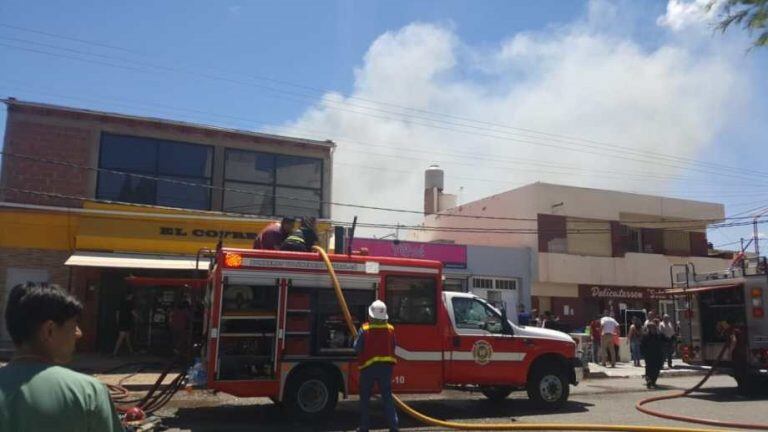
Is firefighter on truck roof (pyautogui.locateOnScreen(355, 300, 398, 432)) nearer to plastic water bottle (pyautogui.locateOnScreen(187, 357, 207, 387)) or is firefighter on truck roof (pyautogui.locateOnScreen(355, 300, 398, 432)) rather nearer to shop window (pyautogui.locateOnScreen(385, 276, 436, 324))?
shop window (pyautogui.locateOnScreen(385, 276, 436, 324))

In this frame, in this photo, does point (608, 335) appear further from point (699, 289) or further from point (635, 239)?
point (635, 239)

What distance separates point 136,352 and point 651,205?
917 inches

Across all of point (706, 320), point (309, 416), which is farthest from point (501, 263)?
point (309, 416)

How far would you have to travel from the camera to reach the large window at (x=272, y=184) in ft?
65.8

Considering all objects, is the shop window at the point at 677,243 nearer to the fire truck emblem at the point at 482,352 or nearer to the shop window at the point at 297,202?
the shop window at the point at 297,202

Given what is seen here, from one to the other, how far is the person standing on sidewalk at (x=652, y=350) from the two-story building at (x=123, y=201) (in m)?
9.87

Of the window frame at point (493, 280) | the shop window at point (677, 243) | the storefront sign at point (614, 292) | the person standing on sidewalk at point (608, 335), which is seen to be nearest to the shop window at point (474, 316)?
the person standing on sidewalk at point (608, 335)

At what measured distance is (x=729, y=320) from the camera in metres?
14.5

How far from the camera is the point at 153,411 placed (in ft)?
31.6

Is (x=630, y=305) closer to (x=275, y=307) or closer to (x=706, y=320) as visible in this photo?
(x=706, y=320)

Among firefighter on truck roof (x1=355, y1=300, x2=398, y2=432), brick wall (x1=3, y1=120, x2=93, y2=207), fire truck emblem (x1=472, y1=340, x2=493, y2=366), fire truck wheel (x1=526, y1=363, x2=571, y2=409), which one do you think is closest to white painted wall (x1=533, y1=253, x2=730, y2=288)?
fire truck wheel (x1=526, y1=363, x2=571, y2=409)

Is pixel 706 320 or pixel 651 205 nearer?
pixel 706 320

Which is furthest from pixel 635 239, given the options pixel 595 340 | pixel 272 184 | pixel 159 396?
pixel 159 396

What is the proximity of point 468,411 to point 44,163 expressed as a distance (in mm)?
13722
